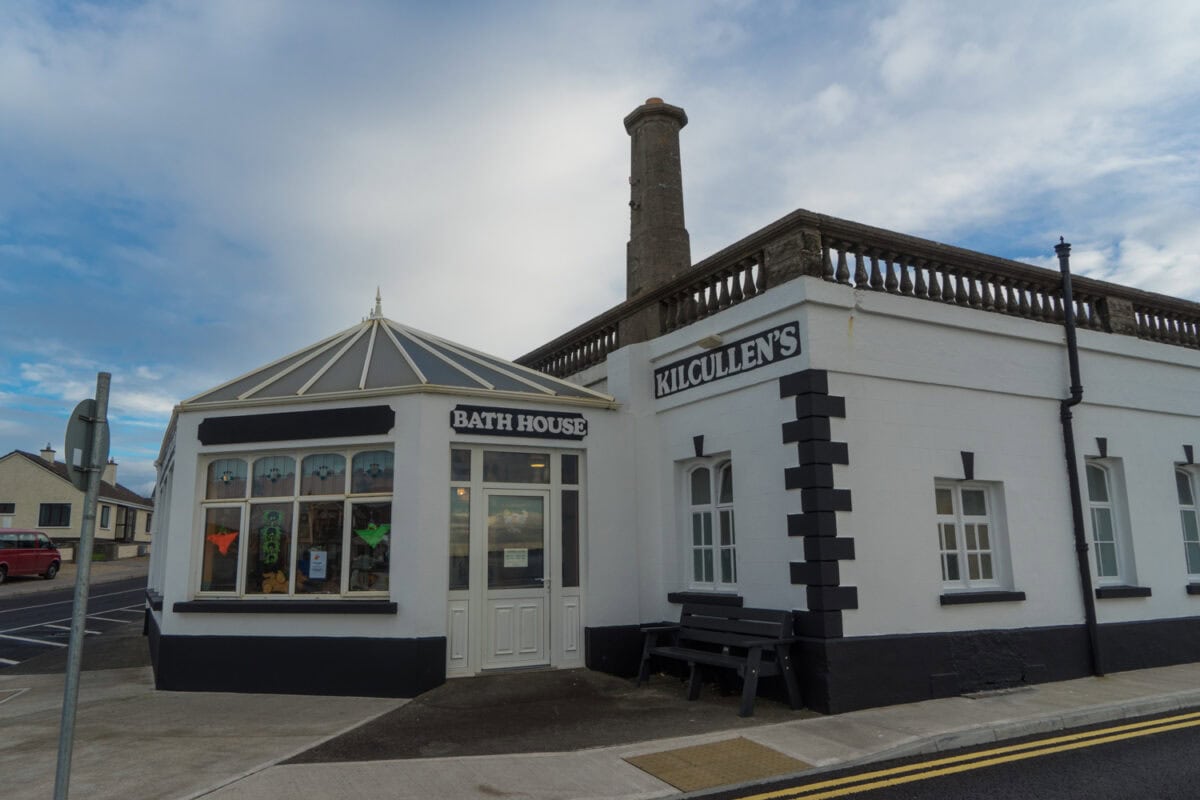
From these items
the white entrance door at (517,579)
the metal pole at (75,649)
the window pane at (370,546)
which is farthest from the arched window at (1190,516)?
the metal pole at (75,649)

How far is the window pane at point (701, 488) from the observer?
11164 millimetres

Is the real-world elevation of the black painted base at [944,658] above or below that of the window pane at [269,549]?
below

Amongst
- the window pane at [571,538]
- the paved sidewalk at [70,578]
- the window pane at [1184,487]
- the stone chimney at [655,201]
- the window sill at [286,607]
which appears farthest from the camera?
the paved sidewalk at [70,578]

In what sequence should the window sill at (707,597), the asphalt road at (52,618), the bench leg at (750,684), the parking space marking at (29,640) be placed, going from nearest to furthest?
the bench leg at (750,684)
the window sill at (707,597)
the asphalt road at (52,618)
the parking space marking at (29,640)

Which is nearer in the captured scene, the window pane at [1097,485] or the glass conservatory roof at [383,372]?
the glass conservatory roof at [383,372]

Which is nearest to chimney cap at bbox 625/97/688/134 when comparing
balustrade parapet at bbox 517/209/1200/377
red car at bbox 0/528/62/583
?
balustrade parapet at bbox 517/209/1200/377

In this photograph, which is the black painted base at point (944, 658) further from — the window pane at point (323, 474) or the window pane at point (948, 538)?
the window pane at point (323, 474)

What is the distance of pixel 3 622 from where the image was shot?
64.5 ft

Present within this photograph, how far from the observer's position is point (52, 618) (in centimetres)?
2036

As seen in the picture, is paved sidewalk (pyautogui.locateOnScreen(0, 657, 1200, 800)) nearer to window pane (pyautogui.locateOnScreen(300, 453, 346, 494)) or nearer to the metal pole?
the metal pole

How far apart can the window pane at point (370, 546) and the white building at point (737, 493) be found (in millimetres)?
32

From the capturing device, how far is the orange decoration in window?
1077 centimetres

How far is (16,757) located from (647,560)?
7448 mm

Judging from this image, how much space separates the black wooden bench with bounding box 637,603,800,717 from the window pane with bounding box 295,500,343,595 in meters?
4.13
